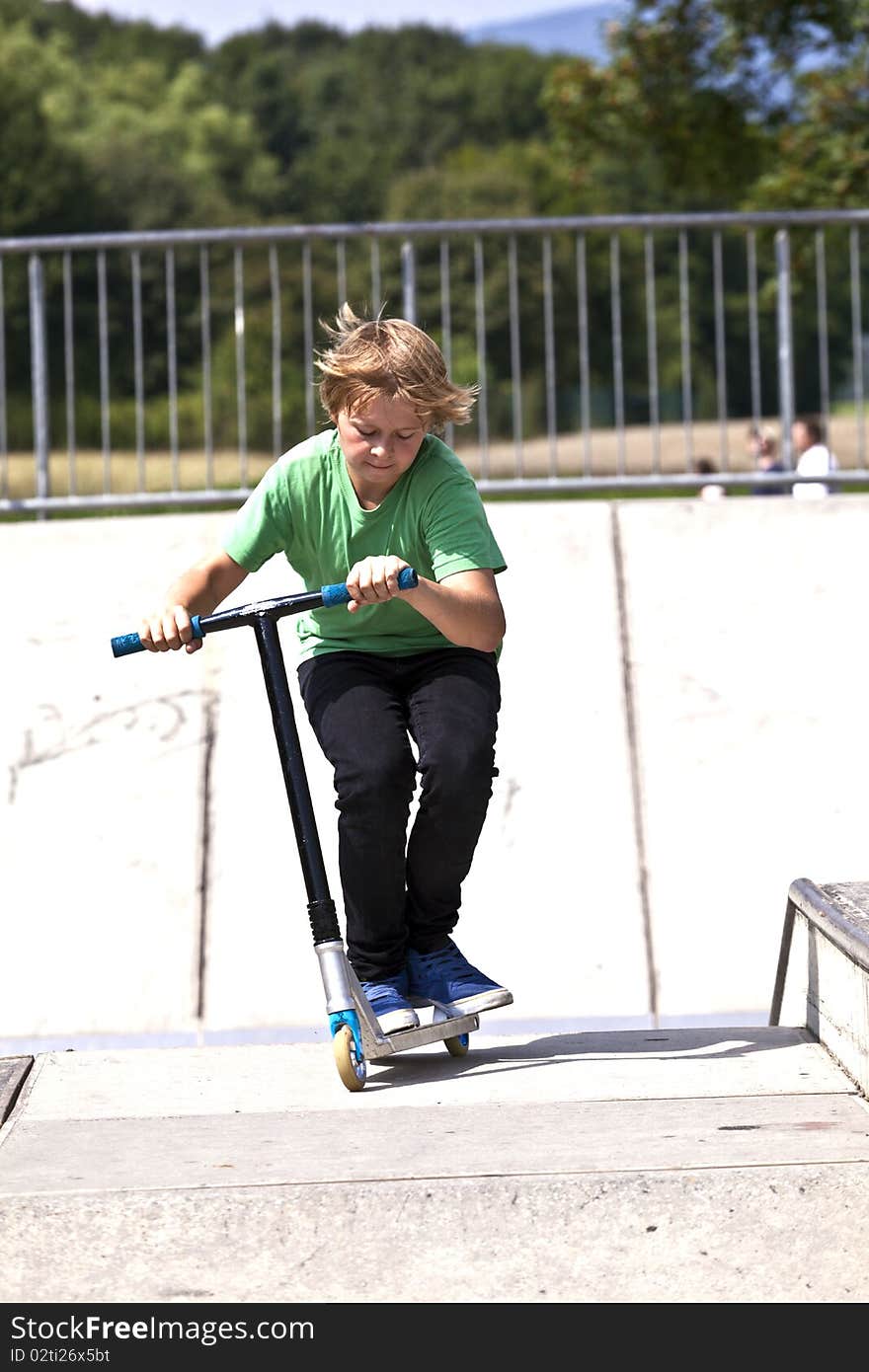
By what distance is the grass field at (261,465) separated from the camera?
7676 millimetres

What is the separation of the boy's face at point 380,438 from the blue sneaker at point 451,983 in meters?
1.02


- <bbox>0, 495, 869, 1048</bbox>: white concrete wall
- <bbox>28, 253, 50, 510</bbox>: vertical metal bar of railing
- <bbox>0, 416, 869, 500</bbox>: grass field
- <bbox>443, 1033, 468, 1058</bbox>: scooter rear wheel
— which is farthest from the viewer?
<bbox>0, 416, 869, 500</bbox>: grass field

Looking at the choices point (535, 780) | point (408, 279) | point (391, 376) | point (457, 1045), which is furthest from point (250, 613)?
point (408, 279)

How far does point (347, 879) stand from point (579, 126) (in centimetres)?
1694

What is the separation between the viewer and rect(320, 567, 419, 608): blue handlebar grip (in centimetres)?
317

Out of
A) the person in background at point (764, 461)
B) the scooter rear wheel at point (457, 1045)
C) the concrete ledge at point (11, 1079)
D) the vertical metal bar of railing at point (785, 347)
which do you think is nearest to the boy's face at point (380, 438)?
the scooter rear wheel at point (457, 1045)

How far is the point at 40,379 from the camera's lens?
24.5ft

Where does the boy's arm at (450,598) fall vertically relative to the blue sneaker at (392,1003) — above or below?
above

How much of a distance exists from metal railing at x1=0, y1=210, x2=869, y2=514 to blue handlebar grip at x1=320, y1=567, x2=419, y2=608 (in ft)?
2.45

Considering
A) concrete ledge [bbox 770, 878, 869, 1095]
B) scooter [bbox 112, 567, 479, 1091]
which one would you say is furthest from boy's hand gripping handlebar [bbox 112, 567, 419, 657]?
concrete ledge [bbox 770, 878, 869, 1095]

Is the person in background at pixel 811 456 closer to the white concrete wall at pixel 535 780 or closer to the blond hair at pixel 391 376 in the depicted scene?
the white concrete wall at pixel 535 780

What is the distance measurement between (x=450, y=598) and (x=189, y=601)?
23.2 inches

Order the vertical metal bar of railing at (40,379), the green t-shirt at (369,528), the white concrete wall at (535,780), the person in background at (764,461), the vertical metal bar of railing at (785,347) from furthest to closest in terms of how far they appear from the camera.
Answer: the person in background at (764,461)
the vertical metal bar of railing at (785,347)
the vertical metal bar of railing at (40,379)
the white concrete wall at (535,780)
the green t-shirt at (369,528)

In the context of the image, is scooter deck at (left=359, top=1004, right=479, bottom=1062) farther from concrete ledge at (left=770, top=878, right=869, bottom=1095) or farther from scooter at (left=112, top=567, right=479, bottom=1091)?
concrete ledge at (left=770, top=878, right=869, bottom=1095)
